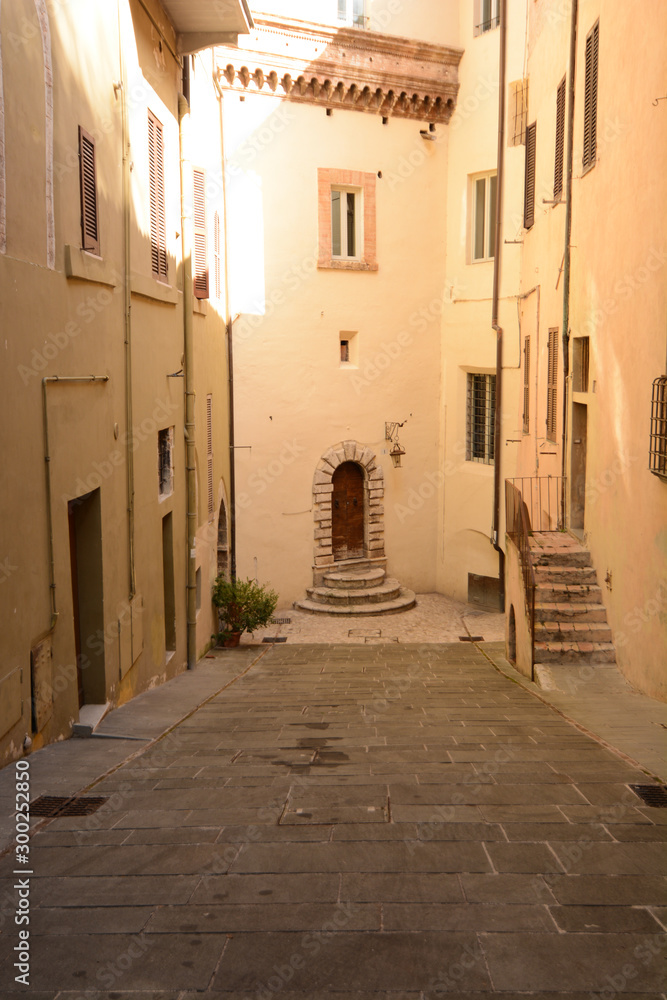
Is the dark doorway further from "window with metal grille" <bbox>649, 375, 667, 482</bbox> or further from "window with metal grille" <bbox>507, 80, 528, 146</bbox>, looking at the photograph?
"window with metal grille" <bbox>507, 80, 528, 146</bbox>

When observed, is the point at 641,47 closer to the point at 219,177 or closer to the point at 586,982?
the point at 586,982

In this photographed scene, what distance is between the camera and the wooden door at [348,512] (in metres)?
20.0

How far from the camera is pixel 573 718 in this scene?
328 inches

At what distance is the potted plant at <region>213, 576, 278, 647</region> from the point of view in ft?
52.6

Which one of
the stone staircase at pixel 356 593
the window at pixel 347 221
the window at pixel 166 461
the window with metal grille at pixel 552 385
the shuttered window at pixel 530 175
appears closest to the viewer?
the window at pixel 166 461

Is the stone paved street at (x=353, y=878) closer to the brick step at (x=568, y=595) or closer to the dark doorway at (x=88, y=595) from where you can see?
the dark doorway at (x=88, y=595)

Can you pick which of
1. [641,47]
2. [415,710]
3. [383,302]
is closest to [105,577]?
[415,710]

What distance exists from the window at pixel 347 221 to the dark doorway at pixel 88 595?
12125 millimetres

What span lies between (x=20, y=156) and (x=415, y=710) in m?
5.77

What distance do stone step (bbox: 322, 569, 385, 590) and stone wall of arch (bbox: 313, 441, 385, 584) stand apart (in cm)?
27

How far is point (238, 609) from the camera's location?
1612cm

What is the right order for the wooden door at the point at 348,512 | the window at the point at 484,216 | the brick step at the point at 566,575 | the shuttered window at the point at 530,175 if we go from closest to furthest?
the brick step at the point at 566,575 < the shuttered window at the point at 530,175 < the window at the point at 484,216 < the wooden door at the point at 348,512

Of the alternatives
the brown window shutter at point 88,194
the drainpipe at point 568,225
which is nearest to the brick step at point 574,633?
the drainpipe at point 568,225

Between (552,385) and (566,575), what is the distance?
392 cm
